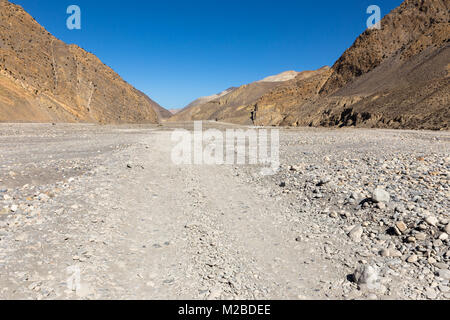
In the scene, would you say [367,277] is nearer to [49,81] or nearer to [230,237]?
[230,237]

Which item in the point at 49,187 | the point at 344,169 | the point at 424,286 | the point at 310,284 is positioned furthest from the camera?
the point at 344,169

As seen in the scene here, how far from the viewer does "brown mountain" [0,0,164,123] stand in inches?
1805

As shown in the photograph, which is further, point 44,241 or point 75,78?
point 75,78

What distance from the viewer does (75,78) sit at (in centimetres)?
6856

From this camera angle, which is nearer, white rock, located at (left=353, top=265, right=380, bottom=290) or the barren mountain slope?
white rock, located at (left=353, top=265, right=380, bottom=290)

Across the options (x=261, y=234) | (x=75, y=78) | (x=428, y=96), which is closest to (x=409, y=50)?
(x=428, y=96)

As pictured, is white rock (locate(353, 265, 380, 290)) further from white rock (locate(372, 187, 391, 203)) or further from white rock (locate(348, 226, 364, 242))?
white rock (locate(372, 187, 391, 203))

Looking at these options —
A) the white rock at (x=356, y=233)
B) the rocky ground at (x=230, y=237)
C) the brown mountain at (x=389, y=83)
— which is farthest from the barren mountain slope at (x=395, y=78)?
the white rock at (x=356, y=233)

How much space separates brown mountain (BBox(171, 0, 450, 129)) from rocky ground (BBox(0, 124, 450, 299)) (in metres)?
35.3

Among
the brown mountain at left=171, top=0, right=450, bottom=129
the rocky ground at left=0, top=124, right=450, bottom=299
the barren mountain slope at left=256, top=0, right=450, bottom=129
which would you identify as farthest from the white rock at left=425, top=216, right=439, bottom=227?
the barren mountain slope at left=256, top=0, right=450, bottom=129

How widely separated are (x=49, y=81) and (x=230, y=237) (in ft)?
231

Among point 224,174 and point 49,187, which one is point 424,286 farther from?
point 49,187

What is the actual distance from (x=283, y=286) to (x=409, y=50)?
77.2 meters

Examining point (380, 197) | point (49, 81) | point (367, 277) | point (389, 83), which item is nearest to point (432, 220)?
point (380, 197)
